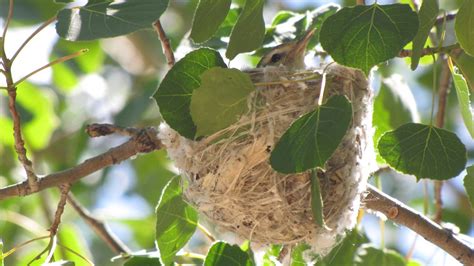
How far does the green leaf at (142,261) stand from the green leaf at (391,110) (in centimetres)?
103

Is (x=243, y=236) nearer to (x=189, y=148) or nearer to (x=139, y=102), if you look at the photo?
(x=189, y=148)

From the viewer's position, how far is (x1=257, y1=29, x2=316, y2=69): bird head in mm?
3574

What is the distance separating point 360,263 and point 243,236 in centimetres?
46

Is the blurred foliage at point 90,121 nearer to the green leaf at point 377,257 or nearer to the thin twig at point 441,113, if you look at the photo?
the thin twig at point 441,113

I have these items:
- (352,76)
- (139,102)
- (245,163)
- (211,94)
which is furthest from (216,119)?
(139,102)

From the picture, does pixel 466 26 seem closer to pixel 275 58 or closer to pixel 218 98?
pixel 218 98

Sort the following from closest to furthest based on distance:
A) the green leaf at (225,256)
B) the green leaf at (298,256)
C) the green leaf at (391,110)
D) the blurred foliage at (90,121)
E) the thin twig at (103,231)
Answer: the green leaf at (225,256) → the green leaf at (298,256) → the green leaf at (391,110) → the thin twig at (103,231) → the blurred foliage at (90,121)

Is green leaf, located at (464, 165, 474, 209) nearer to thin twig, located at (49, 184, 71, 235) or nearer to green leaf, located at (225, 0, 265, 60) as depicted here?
green leaf, located at (225, 0, 265, 60)

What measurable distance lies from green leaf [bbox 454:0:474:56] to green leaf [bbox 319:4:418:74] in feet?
0.69

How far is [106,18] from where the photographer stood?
2635 millimetres

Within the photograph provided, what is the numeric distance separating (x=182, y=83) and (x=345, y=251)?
3.17 ft

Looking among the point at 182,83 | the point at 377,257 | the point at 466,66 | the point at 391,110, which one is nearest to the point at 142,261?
the point at 182,83

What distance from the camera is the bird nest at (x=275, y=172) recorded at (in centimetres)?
293

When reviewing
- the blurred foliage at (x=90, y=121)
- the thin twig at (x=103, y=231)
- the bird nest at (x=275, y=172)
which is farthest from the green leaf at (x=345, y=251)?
the blurred foliage at (x=90, y=121)
